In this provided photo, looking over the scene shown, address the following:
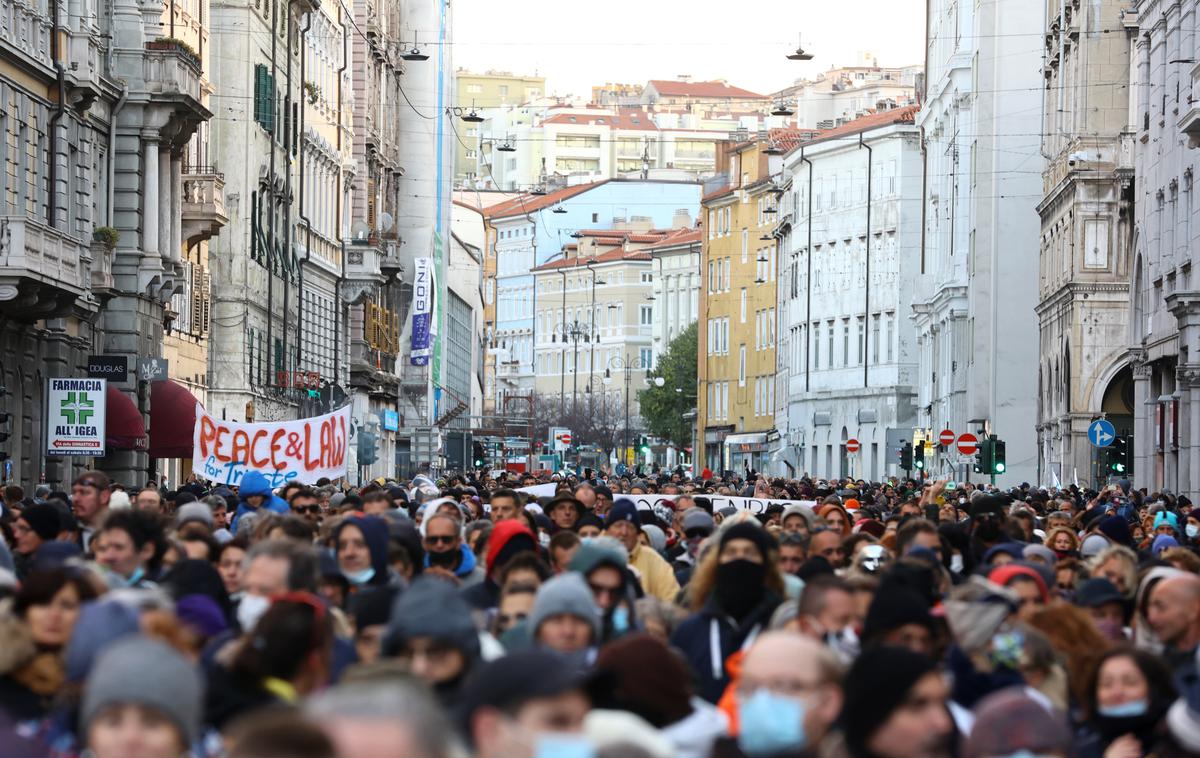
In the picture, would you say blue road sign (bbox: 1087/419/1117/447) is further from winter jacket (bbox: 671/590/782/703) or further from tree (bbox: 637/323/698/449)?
tree (bbox: 637/323/698/449)

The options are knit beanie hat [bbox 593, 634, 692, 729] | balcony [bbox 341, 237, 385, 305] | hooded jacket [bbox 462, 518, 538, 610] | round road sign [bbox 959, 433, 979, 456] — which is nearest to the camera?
knit beanie hat [bbox 593, 634, 692, 729]

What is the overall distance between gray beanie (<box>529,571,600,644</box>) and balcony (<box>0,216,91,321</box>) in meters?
25.0

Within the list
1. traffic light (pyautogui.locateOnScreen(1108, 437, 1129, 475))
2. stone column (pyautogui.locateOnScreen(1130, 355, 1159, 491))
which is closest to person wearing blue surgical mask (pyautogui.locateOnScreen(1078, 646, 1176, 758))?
traffic light (pyautogui.locateOnScreen(1108, 437, 1129, 475))

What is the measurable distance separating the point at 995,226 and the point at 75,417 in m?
50.1

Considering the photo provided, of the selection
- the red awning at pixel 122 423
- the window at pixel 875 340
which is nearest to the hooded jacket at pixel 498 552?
the red awning at pixel 122 423

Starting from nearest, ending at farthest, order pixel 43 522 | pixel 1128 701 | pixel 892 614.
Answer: pixel 1128 701 < pixel 892 614 < pixel 43 522

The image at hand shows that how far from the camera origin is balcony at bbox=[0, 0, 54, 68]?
3531 cm

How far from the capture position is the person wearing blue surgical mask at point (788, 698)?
708 cm

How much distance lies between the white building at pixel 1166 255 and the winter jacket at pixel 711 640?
30.2 meters

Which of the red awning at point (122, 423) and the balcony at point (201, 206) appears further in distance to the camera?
the balcony at point (201, 206)

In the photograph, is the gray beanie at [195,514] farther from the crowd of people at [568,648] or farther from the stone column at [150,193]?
the stone column at [150,193]

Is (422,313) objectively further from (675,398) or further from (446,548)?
(446,548)

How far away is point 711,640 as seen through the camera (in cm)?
1048

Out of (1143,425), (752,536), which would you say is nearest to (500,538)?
(752,536)
